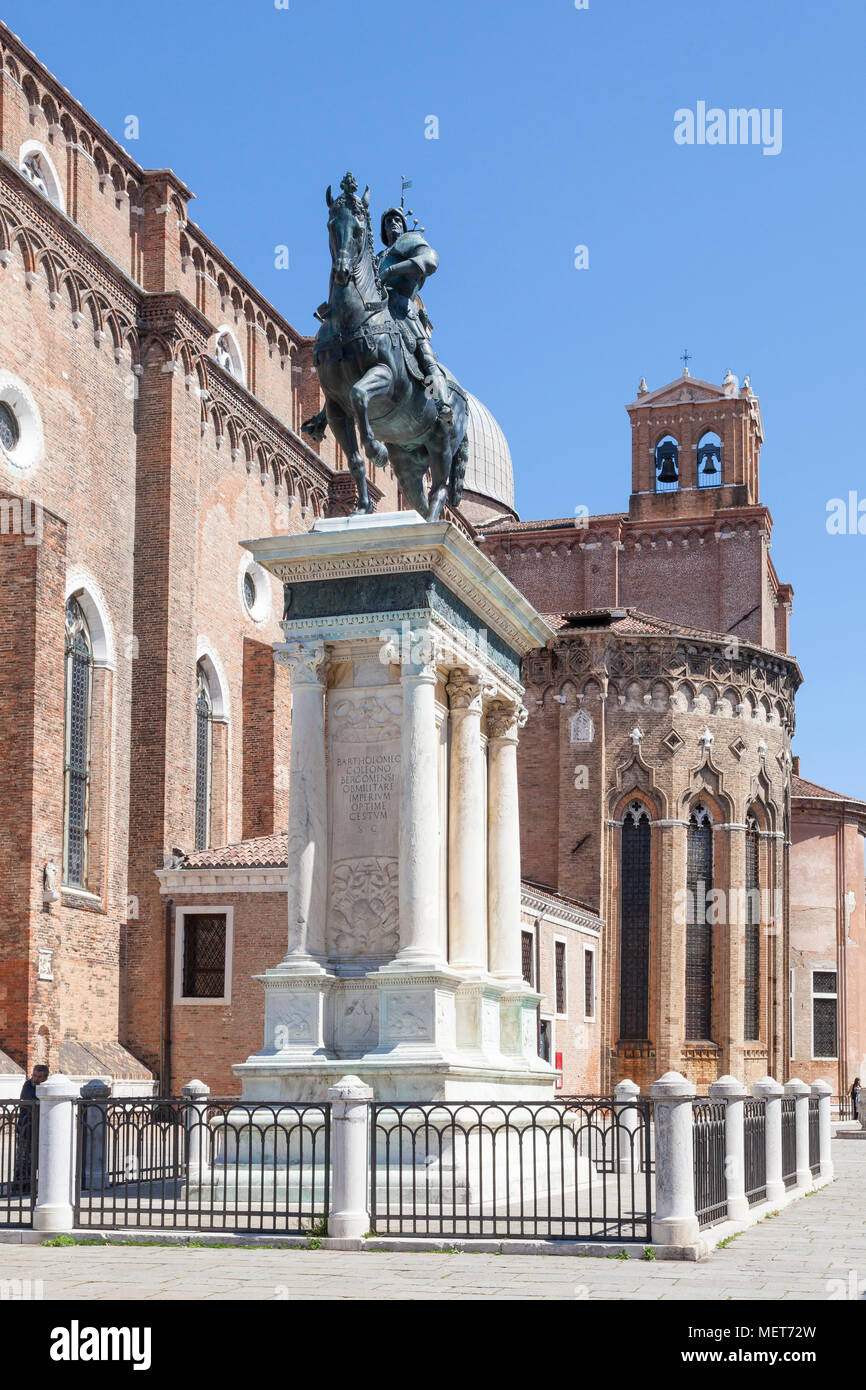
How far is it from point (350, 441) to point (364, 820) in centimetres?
382

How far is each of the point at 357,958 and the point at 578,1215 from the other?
14.4ft

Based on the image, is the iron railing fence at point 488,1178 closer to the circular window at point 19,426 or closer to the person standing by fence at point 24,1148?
the person standing by fence at point 24,1148

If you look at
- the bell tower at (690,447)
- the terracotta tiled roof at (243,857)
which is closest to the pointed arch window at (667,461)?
the bell tower at (690,447)

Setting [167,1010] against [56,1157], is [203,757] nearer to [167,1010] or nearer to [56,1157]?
[167,1010]

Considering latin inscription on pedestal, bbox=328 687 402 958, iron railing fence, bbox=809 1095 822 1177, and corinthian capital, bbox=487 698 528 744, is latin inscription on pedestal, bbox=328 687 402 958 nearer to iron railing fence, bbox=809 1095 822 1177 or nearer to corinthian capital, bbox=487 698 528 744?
corinthian capital, bbox=487 698 528 744

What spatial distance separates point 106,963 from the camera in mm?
27375

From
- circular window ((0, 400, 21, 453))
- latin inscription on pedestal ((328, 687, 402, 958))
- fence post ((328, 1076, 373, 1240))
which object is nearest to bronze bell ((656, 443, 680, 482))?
circular window ((0, 400, 21, 453))

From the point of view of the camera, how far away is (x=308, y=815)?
16.0m

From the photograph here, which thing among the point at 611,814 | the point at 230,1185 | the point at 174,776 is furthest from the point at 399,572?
the point at 611,814

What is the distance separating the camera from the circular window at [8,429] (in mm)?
25688

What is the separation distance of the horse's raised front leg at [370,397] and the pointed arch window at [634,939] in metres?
24.7

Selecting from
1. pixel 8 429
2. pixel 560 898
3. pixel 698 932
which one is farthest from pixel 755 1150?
pixel 698 932

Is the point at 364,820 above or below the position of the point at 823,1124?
above

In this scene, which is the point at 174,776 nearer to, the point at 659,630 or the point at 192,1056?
the point at 192,1056
